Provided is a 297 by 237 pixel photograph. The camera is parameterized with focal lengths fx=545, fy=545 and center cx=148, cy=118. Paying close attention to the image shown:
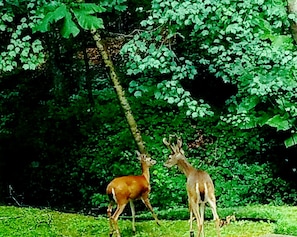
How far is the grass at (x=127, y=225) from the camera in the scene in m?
4.92

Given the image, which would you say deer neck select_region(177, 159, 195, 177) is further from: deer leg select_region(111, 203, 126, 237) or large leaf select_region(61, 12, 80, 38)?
large leaf select_region(61, 12, 80, 38)

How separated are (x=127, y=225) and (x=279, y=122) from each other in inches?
149

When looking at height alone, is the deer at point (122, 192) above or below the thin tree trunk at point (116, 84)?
below

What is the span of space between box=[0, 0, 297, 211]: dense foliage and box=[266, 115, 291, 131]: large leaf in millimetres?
19

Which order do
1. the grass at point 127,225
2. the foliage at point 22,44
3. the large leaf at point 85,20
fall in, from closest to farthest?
1. the large leaf at point 85,20
2. the grass at point 127,225
3. the foliage at point 22,44

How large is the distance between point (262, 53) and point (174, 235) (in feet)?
8.30

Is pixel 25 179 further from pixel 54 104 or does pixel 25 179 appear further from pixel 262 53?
pixel 262 53

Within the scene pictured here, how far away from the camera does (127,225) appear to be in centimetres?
524

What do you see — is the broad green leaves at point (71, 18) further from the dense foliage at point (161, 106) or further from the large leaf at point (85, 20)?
the dense foliage at point (161, 106)

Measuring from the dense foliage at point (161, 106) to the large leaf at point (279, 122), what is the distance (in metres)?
→ 0.02

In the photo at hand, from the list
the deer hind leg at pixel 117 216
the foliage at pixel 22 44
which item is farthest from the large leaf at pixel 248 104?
the deer hind leg at pixel 117 216

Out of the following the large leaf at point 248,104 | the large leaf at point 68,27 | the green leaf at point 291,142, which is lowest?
the green leaf at point 291,142

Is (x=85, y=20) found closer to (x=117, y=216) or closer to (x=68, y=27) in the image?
(x=68, y=27)

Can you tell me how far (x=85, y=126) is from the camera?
10836mm
